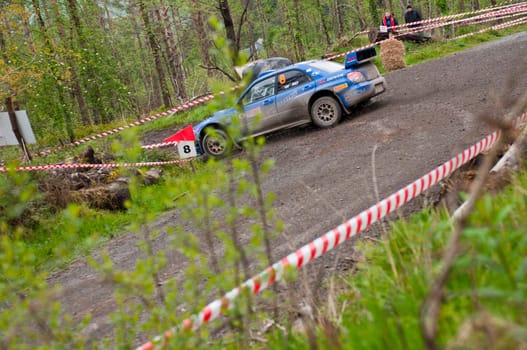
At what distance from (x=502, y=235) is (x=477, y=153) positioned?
4.01m

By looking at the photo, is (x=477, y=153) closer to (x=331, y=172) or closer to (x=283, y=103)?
(x=331, y=172)

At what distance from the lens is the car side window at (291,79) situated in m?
12.0

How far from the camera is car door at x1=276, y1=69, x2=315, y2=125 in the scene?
11883mm

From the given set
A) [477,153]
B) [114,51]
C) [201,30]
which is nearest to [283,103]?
[477,153]

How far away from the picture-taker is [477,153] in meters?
6.38

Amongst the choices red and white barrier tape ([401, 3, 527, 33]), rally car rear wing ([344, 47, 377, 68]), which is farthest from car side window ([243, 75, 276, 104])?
red and white barrier tape ([401, 3, 527, 33])

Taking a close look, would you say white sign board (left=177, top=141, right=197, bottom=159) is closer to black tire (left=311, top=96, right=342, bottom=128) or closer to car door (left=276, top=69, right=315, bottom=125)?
car door (left=276, top=69, right=315, bottom=125)

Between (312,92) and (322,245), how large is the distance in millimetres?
7788

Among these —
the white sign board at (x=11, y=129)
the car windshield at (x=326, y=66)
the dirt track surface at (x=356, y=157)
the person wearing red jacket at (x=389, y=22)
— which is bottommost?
the dirt track surface at (x=356, y=157)

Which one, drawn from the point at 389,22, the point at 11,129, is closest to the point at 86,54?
the point at 11,129

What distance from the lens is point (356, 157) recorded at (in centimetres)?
920

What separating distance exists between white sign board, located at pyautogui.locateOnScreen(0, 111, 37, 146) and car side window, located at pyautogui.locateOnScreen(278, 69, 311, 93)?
7690 millimetres

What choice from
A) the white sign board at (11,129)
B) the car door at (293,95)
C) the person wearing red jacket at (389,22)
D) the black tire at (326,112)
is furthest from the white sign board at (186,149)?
the person wearing red jacket at (389,22)

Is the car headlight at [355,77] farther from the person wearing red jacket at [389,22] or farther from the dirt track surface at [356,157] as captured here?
the person wearing red jacket at [389,22]
